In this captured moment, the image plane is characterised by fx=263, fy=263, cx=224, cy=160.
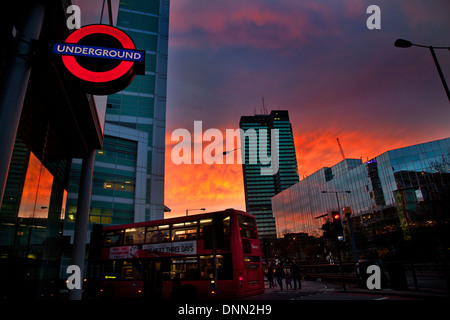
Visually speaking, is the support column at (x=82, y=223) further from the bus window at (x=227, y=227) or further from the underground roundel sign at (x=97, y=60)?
the underground roundel sign at (x=97, y=60)

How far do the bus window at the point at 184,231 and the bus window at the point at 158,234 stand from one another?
0.43 meters

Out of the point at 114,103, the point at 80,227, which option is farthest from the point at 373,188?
the point at 80,227

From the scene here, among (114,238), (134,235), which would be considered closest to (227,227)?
(134,235)

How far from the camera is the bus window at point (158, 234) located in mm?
13273

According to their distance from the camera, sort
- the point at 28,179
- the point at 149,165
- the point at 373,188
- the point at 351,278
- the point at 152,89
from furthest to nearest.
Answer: the point at 373,188 → the point at 152,89 → the point at 149,165 → the point at 351,278 → the point at 28,179

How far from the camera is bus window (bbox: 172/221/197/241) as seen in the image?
12625mm

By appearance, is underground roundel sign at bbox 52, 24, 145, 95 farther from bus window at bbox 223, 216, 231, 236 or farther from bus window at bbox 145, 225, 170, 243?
bus window at bbox 145, 225, 170, 243

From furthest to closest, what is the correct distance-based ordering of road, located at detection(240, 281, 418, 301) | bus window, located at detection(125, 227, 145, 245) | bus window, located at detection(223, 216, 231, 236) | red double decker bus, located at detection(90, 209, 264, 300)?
1. bus window, located at detection(125, 227, 145, 245)
2. bus window, located at detection(223, 216, 231, 236)
3. red double decker bus, located at detection(90, 209, 264, 300)
4. road, located at detection(240, 281, 418, 301)

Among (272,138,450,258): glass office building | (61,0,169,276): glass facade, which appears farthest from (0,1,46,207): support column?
(272,138,450,258): glass office building

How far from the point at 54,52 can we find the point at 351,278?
21745 mm

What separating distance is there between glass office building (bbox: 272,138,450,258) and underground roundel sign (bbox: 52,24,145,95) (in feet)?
140

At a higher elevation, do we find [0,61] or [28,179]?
[0,61]
